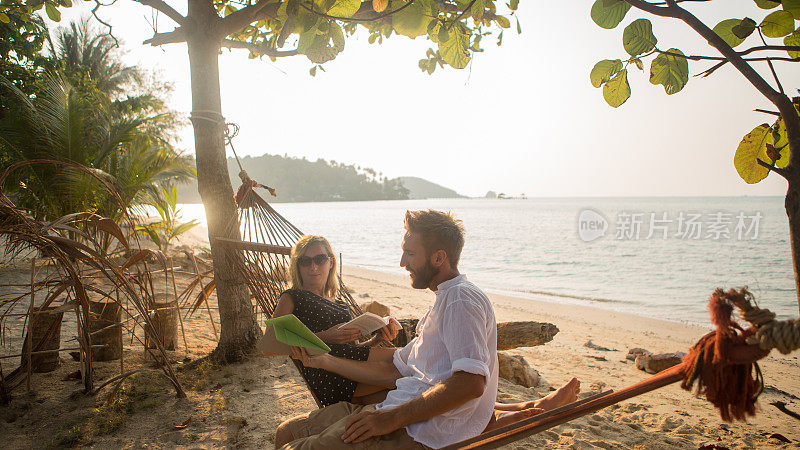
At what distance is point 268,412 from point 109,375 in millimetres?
1156

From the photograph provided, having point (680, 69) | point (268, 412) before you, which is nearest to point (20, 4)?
point (268, 412)

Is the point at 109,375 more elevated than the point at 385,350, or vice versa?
the point at 385,350

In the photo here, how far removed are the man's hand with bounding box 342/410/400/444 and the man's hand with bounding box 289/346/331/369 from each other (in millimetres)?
310

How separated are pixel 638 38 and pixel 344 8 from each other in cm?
63

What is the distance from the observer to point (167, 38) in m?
2.78

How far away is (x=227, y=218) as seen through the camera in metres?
2.80

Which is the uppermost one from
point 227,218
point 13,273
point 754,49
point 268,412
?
point 754,49

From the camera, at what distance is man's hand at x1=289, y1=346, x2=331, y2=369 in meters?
1.46

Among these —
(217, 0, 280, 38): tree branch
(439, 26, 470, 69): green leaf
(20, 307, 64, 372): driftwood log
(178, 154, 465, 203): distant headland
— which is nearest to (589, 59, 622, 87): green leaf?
(439, 26, 470, 69): green leaf

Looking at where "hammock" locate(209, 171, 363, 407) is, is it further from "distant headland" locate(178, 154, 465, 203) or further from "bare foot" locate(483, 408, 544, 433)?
"distant headland" locate(178, 154, 465, 203)

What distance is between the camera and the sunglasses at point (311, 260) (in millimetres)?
2066

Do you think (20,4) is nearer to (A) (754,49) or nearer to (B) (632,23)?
(B) (632,23)

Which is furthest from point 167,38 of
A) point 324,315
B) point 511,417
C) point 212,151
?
point 511,417

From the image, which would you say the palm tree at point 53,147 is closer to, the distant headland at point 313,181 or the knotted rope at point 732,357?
the knotted rope at point 732,357
